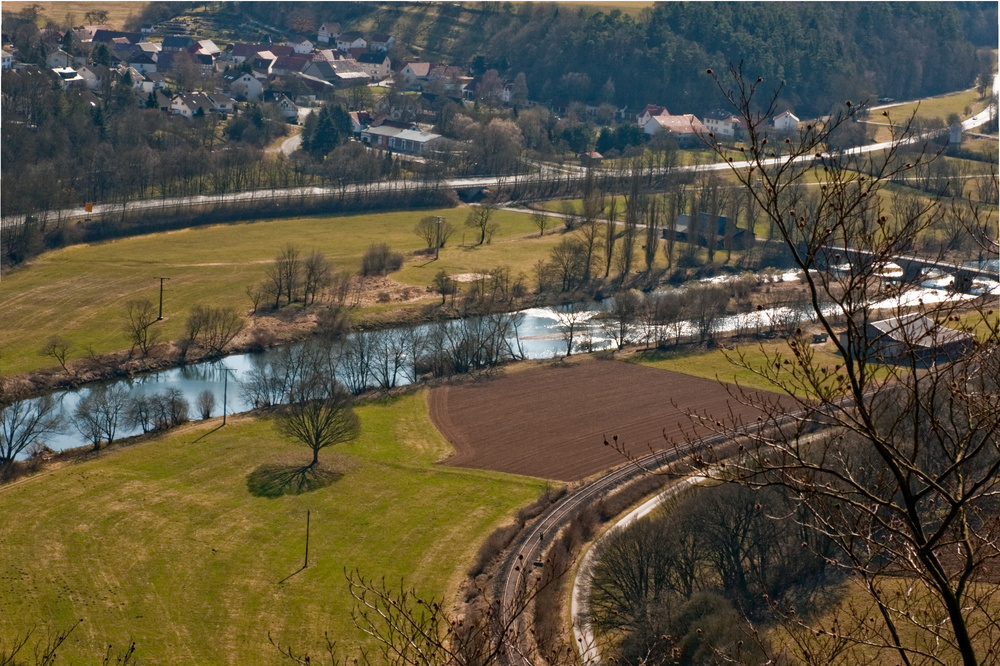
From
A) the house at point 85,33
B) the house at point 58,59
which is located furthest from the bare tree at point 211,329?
the house at point 85,33

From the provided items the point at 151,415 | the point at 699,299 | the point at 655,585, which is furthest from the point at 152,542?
the point at 699,299

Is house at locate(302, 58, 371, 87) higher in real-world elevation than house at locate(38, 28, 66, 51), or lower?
lower

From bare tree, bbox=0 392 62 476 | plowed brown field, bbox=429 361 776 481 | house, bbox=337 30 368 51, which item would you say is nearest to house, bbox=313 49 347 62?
house, bbox=337 30 368 51

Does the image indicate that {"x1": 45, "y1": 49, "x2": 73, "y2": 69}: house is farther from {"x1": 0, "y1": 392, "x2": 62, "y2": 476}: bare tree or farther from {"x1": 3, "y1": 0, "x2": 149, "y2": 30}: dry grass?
{"x1": 0, "y1": 392, "x2": 62, "y2": 476}: bare tree

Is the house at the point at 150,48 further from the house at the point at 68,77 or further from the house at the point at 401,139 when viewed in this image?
the house at the point at 401,139

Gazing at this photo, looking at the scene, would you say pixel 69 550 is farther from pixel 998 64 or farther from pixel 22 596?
pixel 998 64

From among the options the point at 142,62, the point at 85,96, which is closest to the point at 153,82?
the point at 85,96
